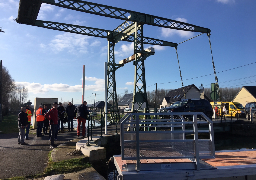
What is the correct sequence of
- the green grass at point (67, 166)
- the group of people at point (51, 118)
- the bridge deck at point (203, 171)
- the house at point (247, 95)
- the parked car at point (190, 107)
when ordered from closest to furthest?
the bridge deck at point (203, 171) → the green grass at point (67, 166) → the group of people at point (51, 118) → the parked car at point (190, 107) → the house at point (247, 95)

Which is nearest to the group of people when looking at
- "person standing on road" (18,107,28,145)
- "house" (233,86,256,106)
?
"person standing on road" (18,107,28,145)

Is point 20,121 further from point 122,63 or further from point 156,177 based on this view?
point 122,63

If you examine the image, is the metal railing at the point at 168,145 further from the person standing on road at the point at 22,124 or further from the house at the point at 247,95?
the house at the point at 247,95

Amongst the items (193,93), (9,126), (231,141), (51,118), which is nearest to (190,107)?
(231,141)

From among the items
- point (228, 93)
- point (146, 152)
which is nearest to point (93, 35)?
point (146, 152)

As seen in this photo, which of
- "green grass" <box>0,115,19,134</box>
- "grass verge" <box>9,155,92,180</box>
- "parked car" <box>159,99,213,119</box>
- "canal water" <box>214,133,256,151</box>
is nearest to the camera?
"grass verge" <box>9,155,92,180</box>

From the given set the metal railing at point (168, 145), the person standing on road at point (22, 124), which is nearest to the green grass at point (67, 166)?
the metal railing at point (168, 145)

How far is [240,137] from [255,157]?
12.5 m

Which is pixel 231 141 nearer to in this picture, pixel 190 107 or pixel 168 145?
pixel 190 107

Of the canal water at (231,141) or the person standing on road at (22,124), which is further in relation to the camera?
the canal water at (231,141)

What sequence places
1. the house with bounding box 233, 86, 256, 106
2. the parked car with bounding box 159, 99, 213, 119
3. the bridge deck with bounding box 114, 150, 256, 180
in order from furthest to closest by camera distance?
the house with bounding box 233, 86, 256, 106 → the parked car with bounding box 159, 99, 213, 119 → the bridge deck with bounding box 114, 150, 256, 180

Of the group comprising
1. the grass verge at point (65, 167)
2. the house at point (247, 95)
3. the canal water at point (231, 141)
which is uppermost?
the house at point (247, 95)

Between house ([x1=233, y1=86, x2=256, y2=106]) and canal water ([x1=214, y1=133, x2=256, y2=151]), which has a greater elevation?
house ([x1=233, y1=86, x2=256, y2=106])

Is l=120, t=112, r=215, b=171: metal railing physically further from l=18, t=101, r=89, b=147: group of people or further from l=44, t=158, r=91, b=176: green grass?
l=18, t=101, r=89, b=147: group of people
